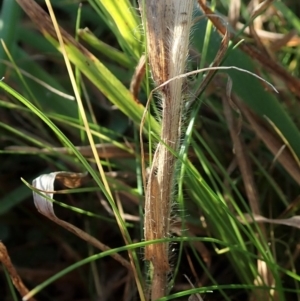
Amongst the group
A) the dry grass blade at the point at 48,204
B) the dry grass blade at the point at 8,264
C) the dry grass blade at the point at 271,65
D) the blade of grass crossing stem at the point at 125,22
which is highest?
the blade of grass crossing stem at the point at 125,22

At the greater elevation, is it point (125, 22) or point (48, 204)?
point (125, 22)

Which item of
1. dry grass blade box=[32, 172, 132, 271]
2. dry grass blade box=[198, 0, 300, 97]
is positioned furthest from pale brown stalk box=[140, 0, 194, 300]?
dry grass blade box=[198, 0, 300, 97]

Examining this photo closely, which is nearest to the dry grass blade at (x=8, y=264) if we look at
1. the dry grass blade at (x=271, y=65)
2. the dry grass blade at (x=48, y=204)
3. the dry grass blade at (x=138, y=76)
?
the dry grass blade at (x=48, y=204)

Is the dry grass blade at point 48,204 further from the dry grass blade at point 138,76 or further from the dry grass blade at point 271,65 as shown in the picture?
the dry grass blade at point 271,65

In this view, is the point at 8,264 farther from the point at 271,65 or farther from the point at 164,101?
the point at 271,65

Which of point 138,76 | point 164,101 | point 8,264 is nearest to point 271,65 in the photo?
point 138,76

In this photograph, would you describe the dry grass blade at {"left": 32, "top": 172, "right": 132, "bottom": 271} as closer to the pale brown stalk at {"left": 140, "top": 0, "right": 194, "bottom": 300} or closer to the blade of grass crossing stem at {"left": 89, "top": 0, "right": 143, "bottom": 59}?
the pale brown stalk at {"left": 140, "top": 0, "right": 194, "bottom": 300}

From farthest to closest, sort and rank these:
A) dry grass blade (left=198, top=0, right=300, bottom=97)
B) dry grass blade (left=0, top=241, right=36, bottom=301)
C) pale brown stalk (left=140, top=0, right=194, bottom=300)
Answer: dry grass blade (left=198, top=0, right=300, bottom=97), dry grass blade (left=0, top=241, right=36, bottom=301), pale brown stalk (left=140, top=0, right=194, bottom=300)

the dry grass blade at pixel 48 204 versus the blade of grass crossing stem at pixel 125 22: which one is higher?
the blade of grass crossing stem at pixel 125 22
